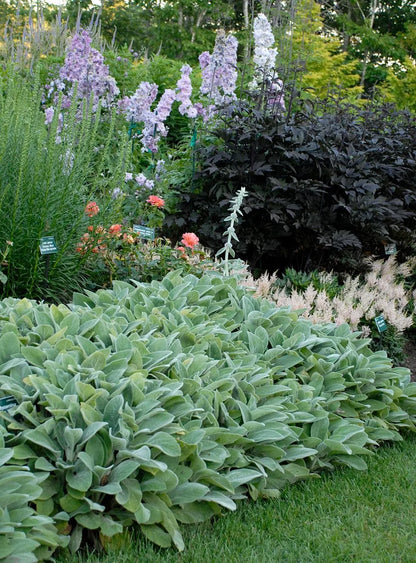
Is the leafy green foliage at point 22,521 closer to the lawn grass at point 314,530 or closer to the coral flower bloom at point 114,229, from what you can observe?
the lawn grass at point 314,530

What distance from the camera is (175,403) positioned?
268 cm

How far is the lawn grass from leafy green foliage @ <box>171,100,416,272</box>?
9.25ft

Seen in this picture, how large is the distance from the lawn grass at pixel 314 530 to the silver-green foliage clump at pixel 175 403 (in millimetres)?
72

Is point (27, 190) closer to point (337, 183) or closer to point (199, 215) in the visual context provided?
point (199, 215)

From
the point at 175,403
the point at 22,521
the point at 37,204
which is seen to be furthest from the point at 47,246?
the point at 22,521

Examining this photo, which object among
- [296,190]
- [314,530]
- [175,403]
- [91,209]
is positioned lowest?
[314,530]

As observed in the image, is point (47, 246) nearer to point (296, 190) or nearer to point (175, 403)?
point (175, 403)

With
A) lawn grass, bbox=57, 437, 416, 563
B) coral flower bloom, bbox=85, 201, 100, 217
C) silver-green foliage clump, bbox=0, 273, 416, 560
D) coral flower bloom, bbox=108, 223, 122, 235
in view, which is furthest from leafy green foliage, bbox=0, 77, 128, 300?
lawn grass, bbox=57, 437, 416, 563

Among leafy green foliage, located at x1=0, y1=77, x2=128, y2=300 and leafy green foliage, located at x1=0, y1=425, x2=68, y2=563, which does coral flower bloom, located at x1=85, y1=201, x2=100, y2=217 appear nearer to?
leafy green foliage, located at x1=0, y1=77, x2=128, y2=300

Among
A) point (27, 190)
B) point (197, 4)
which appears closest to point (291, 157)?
point (27, 190)

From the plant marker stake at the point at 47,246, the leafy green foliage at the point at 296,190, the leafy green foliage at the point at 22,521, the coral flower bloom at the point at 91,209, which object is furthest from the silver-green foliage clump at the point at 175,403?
the leafy green foliage at the point at 296,190

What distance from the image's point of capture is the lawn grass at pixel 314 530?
2.29 metres

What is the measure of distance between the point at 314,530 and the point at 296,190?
3.47 meters

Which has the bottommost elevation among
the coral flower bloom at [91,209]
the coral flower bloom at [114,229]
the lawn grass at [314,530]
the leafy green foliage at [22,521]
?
the lawn grass at [314,530]
